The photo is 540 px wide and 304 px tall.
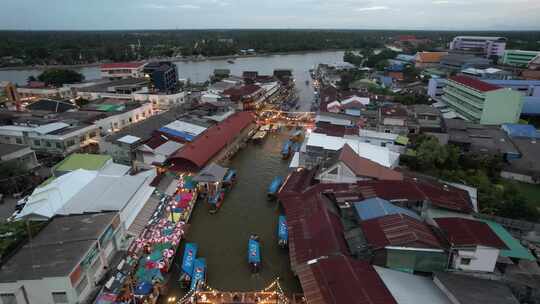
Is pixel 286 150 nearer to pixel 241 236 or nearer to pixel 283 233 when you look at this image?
pixel 241 236

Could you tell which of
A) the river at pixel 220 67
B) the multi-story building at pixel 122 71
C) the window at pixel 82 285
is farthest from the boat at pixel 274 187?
the multi-story building at pixel 122 71

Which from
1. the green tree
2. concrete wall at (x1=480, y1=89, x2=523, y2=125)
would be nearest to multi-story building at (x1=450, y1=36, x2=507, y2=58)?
concrete wall at (x1=480, y1=89, x2=523, y2=125)

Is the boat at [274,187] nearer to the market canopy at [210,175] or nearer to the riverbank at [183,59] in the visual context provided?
the market canopy at [210,175]

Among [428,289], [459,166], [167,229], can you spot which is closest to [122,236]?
[167,229]

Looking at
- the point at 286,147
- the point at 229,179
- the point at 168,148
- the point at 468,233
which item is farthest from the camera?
the point at 286,147

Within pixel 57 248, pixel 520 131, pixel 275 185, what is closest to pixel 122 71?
pixel 275 185

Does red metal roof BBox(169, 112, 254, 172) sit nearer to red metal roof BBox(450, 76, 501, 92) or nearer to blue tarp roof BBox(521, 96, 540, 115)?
red metal roof BBox(450, 76, 501, 92)

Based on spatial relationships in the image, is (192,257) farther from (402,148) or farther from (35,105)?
(35,105)
